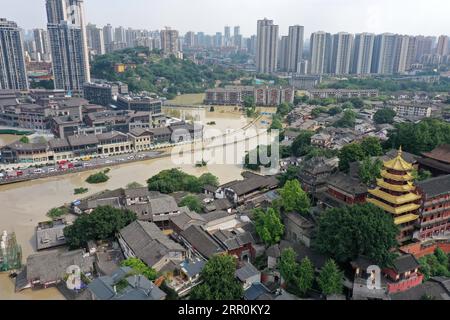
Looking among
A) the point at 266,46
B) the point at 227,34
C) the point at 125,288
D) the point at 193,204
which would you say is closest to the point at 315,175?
the point at 193,204

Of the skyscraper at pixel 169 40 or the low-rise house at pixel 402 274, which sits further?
the skyscraper at pixel 169 40

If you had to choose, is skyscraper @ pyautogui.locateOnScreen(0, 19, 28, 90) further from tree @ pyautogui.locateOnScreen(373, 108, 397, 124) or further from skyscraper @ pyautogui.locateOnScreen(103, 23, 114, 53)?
skyscraper @ pyautogui.locateOnScreen(103, 23, 114, 53)

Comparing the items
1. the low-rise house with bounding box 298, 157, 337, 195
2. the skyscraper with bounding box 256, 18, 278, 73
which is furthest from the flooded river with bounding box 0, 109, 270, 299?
the skyscraper with bounding box 256, 18, 278, 73

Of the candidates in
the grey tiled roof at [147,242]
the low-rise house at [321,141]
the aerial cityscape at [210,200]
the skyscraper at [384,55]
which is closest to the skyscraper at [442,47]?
the skyscraper at [384,55]

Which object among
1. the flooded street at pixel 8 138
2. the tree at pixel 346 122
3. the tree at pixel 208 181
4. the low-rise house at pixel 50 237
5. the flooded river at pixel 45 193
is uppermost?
the tree at pixel 346 122

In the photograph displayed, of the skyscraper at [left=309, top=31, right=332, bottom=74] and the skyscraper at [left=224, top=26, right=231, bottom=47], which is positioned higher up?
the skyscraper at [left=224, top=26, right=231, bottom=47]

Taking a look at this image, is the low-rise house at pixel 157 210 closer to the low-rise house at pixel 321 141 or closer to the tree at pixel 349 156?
the tree at pixel 349 156

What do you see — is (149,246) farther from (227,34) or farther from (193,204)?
(227,34)
